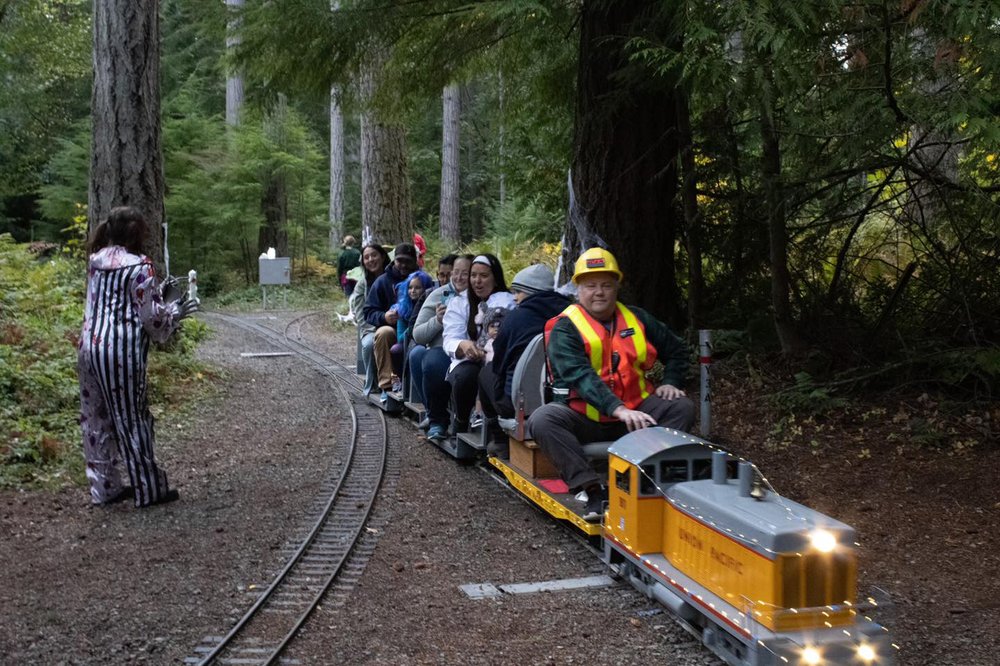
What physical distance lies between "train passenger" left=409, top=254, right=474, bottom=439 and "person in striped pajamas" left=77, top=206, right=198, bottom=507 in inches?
104

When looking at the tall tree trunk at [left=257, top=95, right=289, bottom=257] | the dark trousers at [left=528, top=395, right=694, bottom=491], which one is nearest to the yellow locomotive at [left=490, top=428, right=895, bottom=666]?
the dark trousers at [left=528, top=395, right=694, bottom=491]

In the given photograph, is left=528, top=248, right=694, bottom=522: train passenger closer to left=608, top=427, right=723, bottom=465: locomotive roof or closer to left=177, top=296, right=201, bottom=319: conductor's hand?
left=608, top=427, right=723, bottom=465: locomotive roof

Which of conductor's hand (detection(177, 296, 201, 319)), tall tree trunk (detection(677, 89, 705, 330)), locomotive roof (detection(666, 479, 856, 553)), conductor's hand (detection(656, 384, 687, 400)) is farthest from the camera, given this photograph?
tall tree trunk (detection(677, 89, 705, 330))

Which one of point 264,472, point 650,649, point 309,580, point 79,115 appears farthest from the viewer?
point 79,115

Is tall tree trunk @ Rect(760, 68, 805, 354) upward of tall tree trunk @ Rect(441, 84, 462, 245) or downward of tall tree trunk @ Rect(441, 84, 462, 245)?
downward

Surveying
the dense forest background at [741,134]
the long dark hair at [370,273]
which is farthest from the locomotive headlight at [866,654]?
the long dark hair at [370,273]

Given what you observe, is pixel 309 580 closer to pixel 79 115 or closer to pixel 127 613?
pixel 127 613

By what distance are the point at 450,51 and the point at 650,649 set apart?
6.94 m

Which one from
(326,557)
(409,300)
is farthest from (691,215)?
(326,557)

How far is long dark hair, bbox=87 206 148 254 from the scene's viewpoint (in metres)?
6.77

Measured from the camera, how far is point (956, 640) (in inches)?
182

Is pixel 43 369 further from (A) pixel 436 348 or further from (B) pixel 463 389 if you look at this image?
(B) pixel 463 389

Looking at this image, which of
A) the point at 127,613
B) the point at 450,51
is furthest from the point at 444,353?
the point at 127,613

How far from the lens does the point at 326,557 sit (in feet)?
19.8
